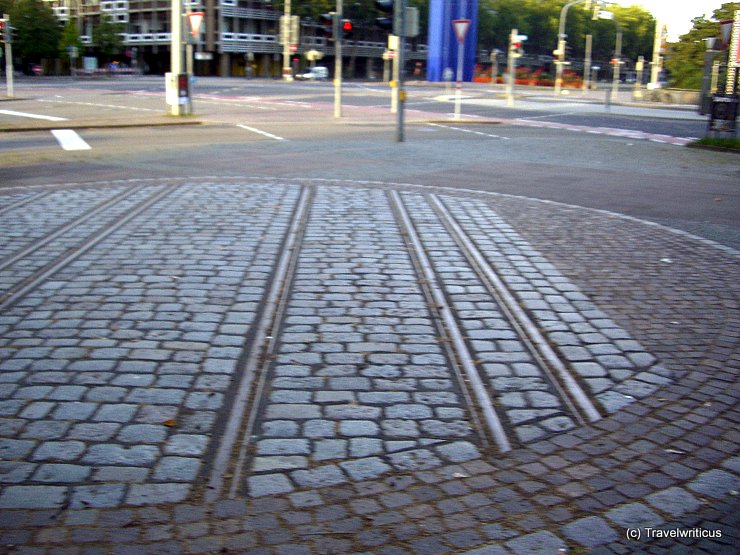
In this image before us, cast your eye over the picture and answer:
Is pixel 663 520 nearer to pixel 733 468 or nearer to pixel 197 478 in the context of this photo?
pixel 733 468

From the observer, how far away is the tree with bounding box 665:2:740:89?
4481 cm

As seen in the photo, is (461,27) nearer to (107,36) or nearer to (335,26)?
(335,26)

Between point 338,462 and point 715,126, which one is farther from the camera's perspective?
point 715,126

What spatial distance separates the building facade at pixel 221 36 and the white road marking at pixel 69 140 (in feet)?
229

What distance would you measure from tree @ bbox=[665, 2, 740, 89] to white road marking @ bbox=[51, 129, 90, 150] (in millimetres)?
34224

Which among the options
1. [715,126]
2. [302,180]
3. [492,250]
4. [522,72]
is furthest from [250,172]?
[522,72]

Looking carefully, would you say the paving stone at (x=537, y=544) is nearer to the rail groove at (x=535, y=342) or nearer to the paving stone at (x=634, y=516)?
the paving stone at (x=634, y=516)

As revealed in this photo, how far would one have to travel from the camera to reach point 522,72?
310 feet

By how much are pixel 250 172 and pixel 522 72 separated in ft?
281

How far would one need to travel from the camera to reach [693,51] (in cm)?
4781

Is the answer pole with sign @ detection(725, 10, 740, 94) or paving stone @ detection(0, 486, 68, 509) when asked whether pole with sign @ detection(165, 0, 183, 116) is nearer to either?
pole with sign @ detection(725, 10, 740, 94)

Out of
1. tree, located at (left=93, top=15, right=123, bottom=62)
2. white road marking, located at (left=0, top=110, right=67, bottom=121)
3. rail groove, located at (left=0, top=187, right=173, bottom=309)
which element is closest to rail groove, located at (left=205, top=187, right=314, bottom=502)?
rail groove, located at (left=0, top=187, right=173, bottom=309)

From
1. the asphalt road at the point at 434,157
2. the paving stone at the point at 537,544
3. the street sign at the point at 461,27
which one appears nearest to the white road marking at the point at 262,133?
the asphalt road at the point at 434,157

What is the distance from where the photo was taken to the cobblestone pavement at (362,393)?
347 centimetres
